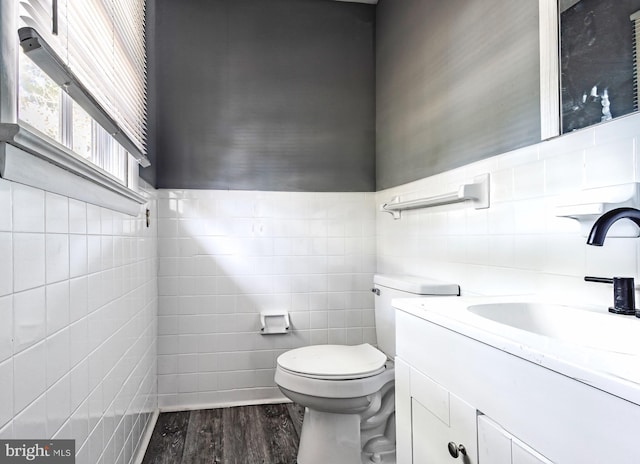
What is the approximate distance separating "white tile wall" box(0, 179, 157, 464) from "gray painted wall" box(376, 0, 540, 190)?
140 cm

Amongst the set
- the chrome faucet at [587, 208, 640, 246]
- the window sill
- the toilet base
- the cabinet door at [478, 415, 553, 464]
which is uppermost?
the window sill

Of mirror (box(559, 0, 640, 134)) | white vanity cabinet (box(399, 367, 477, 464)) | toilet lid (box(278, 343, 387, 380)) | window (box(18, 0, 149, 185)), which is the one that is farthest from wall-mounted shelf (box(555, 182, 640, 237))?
window (box(18, 0, 149, 185))

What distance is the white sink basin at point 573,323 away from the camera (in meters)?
0.90

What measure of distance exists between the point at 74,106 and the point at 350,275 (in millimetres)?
1892

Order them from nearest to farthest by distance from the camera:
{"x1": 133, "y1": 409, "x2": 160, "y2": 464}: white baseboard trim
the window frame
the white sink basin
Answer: the window frame → the white sink basin → {"x1": 133, "y1": 409, "x2": 160, "y2": 464}: white baseboard trim

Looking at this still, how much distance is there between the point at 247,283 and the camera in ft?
8.28

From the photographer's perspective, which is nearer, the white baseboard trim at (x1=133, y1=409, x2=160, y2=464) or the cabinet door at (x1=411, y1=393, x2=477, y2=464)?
the cabinet door at (x1=411, y1=393, x2=477, y2=464)

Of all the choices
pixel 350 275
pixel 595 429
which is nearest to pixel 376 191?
pixel 350 275

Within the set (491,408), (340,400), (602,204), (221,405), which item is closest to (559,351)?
(491,408)

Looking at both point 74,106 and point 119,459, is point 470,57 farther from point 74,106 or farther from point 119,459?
point 119,459

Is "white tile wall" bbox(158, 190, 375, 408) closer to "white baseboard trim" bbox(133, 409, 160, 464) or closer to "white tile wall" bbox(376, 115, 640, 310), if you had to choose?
"white baseboard trim" bbox(133, 409, 160, 464)

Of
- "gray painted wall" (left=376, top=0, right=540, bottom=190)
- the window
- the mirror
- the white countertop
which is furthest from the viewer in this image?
"gray painted wall" (left=376, top=0, right=540, bottom=190)

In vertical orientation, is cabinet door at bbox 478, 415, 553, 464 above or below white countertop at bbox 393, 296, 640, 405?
below

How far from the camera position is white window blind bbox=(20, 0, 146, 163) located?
35.9 inches
